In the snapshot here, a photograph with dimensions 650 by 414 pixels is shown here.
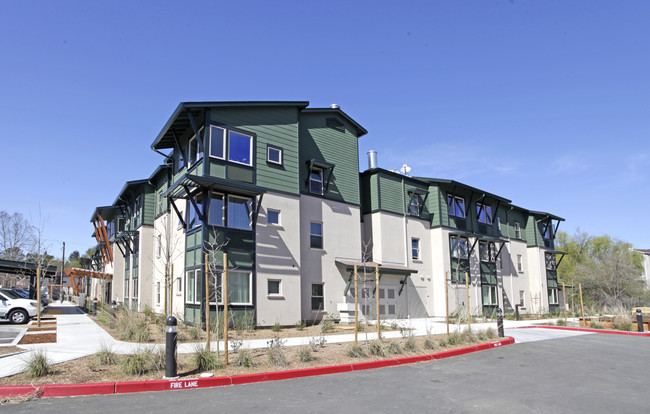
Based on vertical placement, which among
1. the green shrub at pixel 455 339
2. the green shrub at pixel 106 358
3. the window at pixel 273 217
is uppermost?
the window at pixel 273 217

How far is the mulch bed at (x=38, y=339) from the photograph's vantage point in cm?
1301

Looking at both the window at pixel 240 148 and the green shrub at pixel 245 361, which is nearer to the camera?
the green shrub at pixel 245 361

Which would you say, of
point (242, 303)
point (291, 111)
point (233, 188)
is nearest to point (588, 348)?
point (242, 303)

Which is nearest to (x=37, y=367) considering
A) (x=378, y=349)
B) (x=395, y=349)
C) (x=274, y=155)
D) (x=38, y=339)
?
(x=38, y=339)

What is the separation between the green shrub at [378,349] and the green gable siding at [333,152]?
1139 cm

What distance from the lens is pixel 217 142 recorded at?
1877cm

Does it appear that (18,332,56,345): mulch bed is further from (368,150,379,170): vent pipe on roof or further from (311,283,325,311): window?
(368,150,379,170): vent pipe on roof

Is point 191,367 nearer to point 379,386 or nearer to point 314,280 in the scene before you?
point 379,386

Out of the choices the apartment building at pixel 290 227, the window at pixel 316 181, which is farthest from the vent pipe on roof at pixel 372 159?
the window at pixel 316 181

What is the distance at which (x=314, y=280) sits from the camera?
2169cm

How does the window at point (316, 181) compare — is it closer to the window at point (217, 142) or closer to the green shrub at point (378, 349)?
the window at point (217, 142)

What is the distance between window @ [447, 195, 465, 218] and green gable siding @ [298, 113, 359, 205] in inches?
343

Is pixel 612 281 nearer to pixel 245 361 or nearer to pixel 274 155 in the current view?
pixel 274 155

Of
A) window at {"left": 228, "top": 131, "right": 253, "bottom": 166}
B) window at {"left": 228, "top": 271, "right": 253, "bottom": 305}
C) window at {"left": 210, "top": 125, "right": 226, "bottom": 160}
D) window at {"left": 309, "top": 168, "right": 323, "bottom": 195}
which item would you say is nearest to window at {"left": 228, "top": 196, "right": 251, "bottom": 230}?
window at {"left": 228, "top": 131, "right": 253, "bottom": 166}
